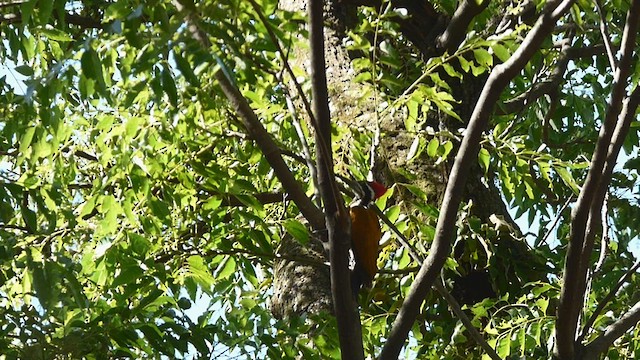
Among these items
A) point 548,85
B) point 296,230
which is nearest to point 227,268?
point 296,230

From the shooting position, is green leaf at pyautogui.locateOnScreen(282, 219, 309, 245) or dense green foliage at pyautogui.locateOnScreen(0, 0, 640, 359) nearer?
dense green foliage at pyautogui.locateOnScreen(0, 0, 640, 359)

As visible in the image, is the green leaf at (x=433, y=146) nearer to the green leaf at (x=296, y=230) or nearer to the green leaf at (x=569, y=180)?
the green leaf at (x=569, y=180)

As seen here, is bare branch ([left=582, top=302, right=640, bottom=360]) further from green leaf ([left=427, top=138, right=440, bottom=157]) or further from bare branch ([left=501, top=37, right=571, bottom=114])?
bare branch ([left=501, top=37, right=571, bottom=114])

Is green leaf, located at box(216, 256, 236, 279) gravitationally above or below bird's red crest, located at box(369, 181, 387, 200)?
below

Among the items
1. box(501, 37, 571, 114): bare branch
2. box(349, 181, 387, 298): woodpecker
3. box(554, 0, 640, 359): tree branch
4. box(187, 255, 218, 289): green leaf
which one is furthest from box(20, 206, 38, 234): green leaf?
box(501, 37, 571, 114): bare branch

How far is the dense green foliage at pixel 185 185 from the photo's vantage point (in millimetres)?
2344

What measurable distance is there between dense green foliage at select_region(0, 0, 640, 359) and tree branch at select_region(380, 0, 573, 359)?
44 centimetres

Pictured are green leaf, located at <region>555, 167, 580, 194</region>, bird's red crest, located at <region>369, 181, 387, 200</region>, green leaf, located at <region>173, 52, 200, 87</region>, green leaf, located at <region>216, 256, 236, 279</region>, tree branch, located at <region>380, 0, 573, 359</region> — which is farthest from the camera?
bird's red crest, located at <region>369, 181, 387, 200</region>

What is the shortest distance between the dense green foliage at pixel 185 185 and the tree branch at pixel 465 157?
0.44 metres

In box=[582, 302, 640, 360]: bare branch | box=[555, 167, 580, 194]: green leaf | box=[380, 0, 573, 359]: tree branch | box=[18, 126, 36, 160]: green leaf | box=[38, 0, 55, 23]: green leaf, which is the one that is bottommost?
box=[582, 302, 640, 360]: bare branch

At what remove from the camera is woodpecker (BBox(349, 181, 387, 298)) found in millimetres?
3598

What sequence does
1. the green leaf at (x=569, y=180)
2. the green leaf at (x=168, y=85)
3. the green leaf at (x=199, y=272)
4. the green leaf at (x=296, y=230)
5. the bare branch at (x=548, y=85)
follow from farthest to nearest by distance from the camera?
the bare branch at (x=548, y=85) < the green leaf at (x=569, y=180) < the green leaf at (x=199, y=272) < the green leaf at (x=296, y=230) < the green leaf at (x=168, y=85)

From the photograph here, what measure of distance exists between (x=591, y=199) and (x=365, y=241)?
136 centimetres

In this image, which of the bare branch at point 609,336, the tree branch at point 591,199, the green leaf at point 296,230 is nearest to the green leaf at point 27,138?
the green leaf at point 296,230
